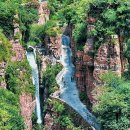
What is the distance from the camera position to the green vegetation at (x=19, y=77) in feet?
154

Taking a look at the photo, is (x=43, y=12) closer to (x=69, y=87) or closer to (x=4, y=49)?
(x=4, y=49)

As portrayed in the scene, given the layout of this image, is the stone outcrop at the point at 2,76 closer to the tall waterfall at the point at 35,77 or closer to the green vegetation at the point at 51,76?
the green vegetation at the point at 51,76

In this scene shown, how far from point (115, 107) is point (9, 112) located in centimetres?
882

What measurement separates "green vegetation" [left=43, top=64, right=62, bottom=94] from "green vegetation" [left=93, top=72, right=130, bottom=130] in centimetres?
1137

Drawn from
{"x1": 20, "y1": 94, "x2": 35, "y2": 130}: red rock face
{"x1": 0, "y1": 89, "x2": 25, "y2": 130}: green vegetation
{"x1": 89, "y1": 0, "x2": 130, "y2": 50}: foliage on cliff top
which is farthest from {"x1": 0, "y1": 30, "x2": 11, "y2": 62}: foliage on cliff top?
{"x1": 89, "y1": 0, "x2": 130, "y2": 50}: foliage on cliff top

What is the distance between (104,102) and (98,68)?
3.90m

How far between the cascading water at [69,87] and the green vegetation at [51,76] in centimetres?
52

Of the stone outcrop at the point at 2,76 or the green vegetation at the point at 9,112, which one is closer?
the green vegetation at the point at 9,112

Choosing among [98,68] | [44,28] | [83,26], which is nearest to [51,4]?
[44,28]

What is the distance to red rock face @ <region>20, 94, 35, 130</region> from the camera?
4692 centimetres

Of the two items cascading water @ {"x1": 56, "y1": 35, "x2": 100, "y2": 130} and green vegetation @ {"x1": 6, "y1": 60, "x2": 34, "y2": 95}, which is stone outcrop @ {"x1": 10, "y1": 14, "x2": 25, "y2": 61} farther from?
cascading water @ {"x1": 56, "y1": 35, "x2": 100, "y2": 130}

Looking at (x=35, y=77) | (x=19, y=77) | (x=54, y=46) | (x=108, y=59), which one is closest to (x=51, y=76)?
(x=35, y=77)

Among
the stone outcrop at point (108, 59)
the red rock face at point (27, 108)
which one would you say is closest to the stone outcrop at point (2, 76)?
the red rock face at point (27, 108)

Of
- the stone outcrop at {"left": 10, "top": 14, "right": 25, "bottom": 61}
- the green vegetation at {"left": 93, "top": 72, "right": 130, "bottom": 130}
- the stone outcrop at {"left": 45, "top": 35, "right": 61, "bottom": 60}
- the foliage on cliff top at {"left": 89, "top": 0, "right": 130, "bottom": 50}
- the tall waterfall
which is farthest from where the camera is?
the stone outcrop at {"left": 45, "top": 35, "right": 61, "bottom": 60}
